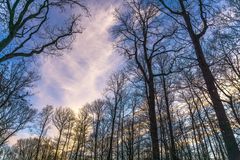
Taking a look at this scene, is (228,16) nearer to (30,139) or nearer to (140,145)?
(140,145)

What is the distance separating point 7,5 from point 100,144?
34.7 metres

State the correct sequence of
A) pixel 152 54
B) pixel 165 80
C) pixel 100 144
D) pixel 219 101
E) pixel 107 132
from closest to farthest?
pixel 219 101 → pixel 152 54 → pixel 165 80 → pixel 107 132 → pixel 100 144

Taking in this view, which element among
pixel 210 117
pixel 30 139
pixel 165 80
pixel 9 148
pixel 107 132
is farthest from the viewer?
pixel 9 148

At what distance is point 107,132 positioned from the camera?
37.0m

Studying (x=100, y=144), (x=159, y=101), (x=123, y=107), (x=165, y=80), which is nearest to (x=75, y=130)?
(x=100, y=144)

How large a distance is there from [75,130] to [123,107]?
15.4 m

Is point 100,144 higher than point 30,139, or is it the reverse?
point 30,139

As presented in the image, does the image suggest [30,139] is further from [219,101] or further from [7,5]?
[219,101]

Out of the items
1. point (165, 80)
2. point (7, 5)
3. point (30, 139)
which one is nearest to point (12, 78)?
point (7, 5)

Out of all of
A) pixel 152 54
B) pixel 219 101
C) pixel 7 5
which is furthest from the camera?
pixel 152 54

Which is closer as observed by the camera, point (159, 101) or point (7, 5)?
point (7, 5)

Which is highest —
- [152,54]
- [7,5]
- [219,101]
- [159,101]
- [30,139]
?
[30,139]

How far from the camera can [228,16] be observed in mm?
10102

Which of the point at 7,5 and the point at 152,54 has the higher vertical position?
the point at 152,54
